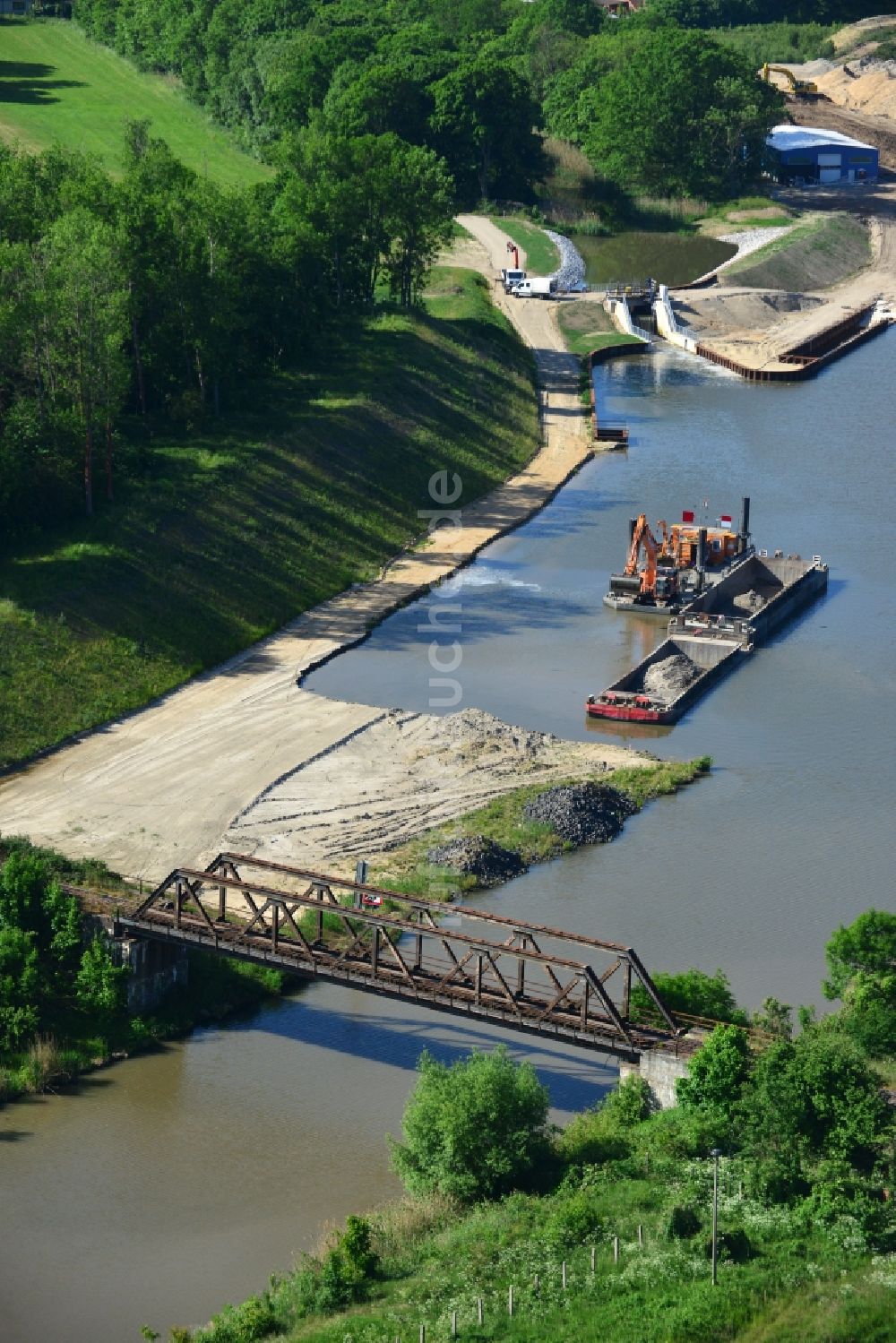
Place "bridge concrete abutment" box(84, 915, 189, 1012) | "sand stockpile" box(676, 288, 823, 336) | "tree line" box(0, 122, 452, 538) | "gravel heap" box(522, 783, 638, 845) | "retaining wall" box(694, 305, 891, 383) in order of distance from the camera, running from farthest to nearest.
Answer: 1. "sand stockpile" box(676, 288, 823, 336)
2. "retaining wall" box(694, 305, 891, 383)
3. "tree line" box(0, 122, 452, 538)
4. "gravel heap" box(522, 783, 638, 845)
5. "bridge concrete abutment" box(84, 915, 189, 1012)

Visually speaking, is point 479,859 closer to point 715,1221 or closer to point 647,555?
point 715,1221

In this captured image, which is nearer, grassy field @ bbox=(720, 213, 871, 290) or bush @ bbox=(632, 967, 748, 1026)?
bush @ bbox=(632, 967, 748, 1026)

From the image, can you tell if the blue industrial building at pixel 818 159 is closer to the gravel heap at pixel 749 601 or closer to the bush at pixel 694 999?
the gravel heap at pixel 749 601

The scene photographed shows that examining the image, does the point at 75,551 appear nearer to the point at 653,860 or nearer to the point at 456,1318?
the point at 653,860

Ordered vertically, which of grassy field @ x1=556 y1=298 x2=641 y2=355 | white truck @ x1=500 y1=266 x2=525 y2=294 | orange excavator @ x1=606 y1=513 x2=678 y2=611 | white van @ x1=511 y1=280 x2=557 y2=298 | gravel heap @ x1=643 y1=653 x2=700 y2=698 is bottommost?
gravel heap @ x1=643 y1=653 x2=700 y2=698

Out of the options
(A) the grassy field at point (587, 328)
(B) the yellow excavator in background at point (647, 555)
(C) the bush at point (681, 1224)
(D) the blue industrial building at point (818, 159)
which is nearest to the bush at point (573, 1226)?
(C) the bush at point (681, 1224)

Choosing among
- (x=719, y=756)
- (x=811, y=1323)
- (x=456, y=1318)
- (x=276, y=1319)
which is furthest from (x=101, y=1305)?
(x=719, y=756)

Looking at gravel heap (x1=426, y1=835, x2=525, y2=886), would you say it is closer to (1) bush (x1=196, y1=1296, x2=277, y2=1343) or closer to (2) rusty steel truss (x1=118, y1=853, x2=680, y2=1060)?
(2) rusty steel truss (x1=118, y1=853, x2=680, y2=1060)

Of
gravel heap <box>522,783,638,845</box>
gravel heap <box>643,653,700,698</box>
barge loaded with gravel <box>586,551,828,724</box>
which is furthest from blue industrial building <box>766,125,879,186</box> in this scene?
gravel heap <box>522,783,638,845</box>
